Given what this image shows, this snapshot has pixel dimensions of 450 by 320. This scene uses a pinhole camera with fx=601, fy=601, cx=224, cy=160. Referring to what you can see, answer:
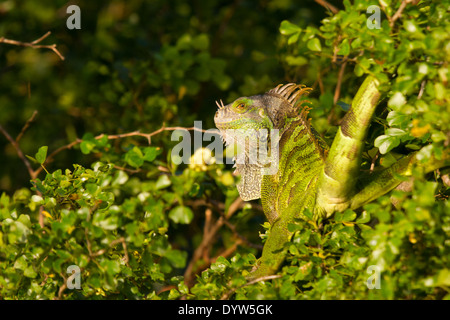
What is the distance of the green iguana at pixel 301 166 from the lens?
271 centimetres

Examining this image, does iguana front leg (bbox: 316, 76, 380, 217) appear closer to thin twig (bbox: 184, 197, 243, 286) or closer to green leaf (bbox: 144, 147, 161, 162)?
green leaf (bbox: 144, 147, 161, 162)

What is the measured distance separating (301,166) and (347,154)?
0.67 metres

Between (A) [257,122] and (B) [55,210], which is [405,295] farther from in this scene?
(B) [55,210]

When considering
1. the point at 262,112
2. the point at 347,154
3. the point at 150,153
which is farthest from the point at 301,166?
the point at 150,153

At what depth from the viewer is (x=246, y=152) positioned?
3648 mm

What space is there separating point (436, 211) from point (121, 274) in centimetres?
140

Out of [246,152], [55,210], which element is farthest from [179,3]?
[55,210]

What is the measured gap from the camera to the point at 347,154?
272 centimetres

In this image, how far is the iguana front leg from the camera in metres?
2.62

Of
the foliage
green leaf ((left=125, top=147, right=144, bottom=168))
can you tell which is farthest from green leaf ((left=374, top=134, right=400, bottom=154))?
green leaf ((left=125, top=147, right=144, bottom=168))

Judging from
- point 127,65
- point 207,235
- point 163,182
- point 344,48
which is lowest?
point 163,182

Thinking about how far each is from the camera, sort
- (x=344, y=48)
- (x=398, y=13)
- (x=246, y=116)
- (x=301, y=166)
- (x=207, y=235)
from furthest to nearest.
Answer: (x=207, y=235), (x=246, y=116), (x=301, y=166), (x=344, y=48), (x=398, y=13)

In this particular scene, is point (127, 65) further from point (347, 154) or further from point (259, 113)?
point (347, 154)

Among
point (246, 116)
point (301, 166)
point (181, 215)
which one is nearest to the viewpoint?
point (181, 215)
